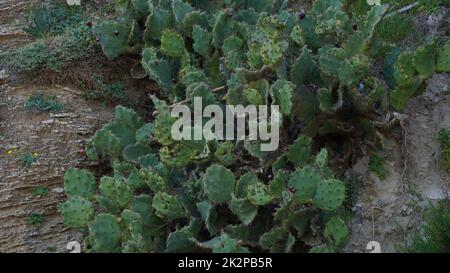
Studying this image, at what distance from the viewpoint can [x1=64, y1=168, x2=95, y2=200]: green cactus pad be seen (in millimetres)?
4445

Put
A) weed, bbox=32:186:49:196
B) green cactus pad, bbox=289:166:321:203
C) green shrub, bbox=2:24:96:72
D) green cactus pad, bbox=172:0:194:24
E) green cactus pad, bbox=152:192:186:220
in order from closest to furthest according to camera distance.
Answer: green cactus pad, bbox=289:166:321:203, green cactus pad, bbox=152:192:186:220, weed, bbox=32:186:49:196, green cactus pad, bbox=172:0:194:24, green shrub, bbox=2:24:96:72

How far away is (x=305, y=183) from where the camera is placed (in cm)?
417

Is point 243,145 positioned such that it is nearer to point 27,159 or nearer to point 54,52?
point 27,159

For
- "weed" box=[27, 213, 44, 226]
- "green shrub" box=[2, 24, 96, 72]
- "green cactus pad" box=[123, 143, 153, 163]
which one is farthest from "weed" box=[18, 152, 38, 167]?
"green shrub" box=[2, 24, 96, 72]

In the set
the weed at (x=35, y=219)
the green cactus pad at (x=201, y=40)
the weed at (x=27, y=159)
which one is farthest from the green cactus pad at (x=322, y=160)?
the weed at (x=27, y=159)

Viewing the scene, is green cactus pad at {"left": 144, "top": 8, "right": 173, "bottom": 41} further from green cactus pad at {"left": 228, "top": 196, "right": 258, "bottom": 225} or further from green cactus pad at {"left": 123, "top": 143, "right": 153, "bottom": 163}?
green cactus pad at {"left": 228, "top": 196, "right": 258, "bottom": 225}

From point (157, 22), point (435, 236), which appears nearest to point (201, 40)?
point (157, 22)

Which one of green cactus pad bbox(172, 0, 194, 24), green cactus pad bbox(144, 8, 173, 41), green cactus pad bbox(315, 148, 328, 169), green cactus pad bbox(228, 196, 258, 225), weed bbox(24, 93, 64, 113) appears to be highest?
green cactus pad bbox(172, 0, 194, 24)

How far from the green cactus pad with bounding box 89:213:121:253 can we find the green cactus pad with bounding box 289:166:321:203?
114 centimetres

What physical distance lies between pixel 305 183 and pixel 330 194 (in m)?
0.17

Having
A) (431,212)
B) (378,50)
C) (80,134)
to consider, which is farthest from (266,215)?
(80,134)

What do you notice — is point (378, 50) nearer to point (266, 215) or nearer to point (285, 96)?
point (285, 96)

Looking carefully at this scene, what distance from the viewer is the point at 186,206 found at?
4.47m

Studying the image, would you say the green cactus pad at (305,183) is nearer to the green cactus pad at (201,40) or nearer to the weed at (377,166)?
the weed at (377,166)
